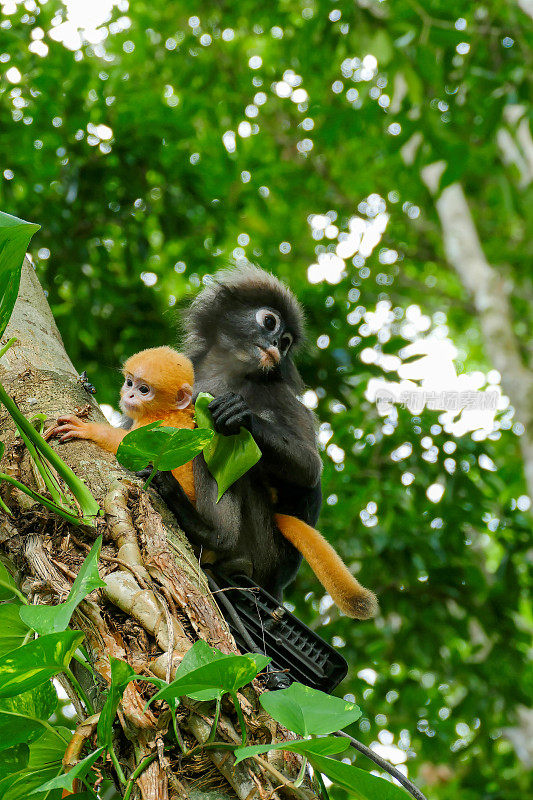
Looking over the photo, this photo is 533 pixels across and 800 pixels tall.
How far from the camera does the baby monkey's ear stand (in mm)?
2207

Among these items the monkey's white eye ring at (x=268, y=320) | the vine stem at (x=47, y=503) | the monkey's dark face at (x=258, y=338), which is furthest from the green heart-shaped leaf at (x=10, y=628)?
the monkey's white eye ring at (x=268, y=320)

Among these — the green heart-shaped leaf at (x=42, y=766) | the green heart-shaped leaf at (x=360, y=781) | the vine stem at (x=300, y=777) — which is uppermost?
the green heart-shaped leaf at (x=360, y=781)

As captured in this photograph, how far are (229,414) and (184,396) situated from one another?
0.28 m

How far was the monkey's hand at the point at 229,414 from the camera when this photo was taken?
1.84 meters

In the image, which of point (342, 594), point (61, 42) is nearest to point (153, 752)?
point (342, 594)

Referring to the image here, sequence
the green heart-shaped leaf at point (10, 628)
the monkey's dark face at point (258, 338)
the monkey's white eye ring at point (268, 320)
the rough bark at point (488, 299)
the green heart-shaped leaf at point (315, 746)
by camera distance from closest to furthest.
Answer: the green heart-shaped leaf at point (315, 746)
the green heart-shaped leaf at point (10, 628)
the monkey's dark face at point (258, 338)
the monkey's white eye ring at point (268, 320)
the rough bark at point (488, 299)

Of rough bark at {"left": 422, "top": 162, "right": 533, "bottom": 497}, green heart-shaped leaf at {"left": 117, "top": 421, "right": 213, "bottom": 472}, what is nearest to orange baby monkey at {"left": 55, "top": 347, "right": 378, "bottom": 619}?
green heart-shaped leaf at {"left": 117, "top": 421, "right": 213, "bottom": 472}

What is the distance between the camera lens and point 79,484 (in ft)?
4.57

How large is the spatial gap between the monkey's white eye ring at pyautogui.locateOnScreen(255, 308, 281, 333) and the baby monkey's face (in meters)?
0.81

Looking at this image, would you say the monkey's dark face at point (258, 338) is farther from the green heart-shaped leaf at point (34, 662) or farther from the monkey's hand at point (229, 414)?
the green heart-shaped leaf at point (34, 662)

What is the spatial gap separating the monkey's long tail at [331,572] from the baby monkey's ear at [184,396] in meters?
0.56

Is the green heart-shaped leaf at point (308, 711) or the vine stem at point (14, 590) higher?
the vine stem at point (14, 590)

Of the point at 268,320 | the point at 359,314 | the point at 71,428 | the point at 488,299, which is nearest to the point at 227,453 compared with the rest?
the point at 71,428

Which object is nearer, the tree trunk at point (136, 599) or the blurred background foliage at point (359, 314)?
the tree trunk at point (136, 599)
